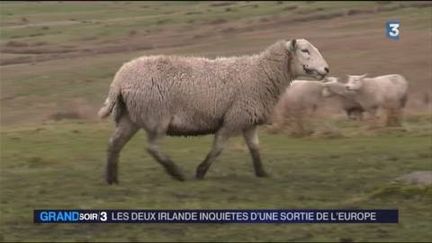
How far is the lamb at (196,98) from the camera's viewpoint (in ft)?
38.9

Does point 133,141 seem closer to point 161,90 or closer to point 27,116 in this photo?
point 161,90

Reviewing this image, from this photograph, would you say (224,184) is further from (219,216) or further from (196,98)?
(219,216)

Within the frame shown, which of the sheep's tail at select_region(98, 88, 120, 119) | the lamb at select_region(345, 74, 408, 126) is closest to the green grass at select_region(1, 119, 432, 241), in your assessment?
the sheep's tail at select_region(98, 88, 120, 119)

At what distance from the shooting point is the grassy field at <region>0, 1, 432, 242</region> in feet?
29.8

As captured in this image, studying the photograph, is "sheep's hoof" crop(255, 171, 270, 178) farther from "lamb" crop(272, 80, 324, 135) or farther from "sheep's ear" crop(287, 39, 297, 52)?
"lamb" crop(272, 80, 324, 135)

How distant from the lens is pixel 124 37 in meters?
42.5

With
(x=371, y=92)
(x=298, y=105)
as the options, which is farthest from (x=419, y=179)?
(x=371, y=92)

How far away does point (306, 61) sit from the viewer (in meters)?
12.7

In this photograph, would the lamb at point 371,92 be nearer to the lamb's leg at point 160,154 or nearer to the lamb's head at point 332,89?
the lamb's head at point 332,89

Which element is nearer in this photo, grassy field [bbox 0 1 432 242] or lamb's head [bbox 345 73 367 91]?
grassy field [bbox 0 1 432 242]

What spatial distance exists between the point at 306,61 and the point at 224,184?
2.09 metres

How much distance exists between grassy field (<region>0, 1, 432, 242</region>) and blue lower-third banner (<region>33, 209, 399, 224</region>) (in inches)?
7.1

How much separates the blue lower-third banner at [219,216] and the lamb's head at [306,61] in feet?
11.5

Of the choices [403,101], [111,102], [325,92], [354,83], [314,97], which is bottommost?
[403,101]
